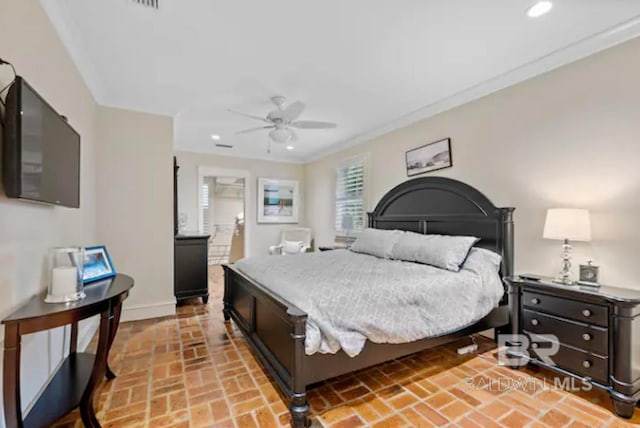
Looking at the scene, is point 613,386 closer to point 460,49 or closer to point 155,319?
point 460,49

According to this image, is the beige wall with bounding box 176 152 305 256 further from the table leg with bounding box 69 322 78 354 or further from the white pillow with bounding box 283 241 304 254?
the table leg with bounding box 69 322 78 354

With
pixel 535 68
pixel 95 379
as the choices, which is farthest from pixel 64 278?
pixel 535 68

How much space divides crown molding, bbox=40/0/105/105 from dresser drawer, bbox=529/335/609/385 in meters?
4.23

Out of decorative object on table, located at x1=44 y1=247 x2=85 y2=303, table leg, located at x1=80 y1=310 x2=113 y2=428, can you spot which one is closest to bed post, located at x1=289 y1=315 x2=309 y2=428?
table leg, located at x1=80 y1=310 x2=113 y2=428

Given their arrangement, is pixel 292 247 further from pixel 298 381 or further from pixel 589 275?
pixel 589 275

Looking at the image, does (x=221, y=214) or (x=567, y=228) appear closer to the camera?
(x=567, y=228)

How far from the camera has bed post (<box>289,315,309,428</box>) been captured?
5.66ft

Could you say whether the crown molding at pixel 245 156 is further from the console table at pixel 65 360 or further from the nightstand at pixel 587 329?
the nightstand at pixel 587 329

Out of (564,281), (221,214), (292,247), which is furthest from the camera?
(221,214)

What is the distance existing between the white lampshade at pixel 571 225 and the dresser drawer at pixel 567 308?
471mm

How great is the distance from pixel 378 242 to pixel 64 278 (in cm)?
291

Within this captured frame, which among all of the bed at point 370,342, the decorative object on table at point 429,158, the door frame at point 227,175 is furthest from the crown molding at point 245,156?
the decorative object on table at point 429,158

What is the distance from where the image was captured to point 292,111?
317 centimetres

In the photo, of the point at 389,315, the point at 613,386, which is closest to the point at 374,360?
the point at 389,315
